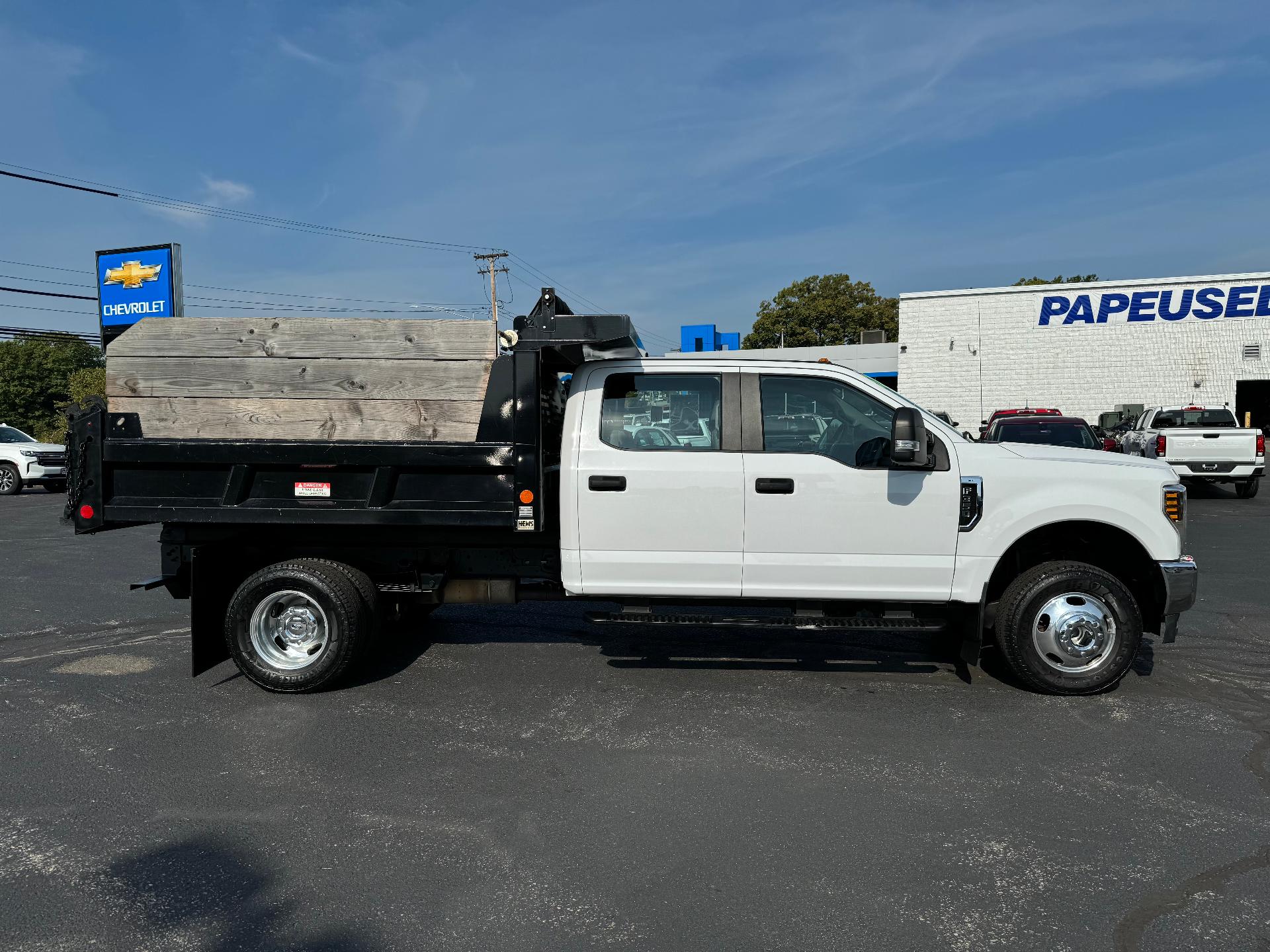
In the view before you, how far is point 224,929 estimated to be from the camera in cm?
292

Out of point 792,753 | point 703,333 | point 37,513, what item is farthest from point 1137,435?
point 703,333

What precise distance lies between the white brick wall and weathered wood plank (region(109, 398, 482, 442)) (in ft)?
97.1

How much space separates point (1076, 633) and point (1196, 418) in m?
15.6

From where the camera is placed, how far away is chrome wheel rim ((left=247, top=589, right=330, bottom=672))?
5363 millimetres

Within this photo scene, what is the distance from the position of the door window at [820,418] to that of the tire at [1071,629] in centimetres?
126

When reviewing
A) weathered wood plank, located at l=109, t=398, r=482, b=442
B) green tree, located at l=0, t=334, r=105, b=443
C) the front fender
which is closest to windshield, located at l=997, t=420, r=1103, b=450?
the front fender

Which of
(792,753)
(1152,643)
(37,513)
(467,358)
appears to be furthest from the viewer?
(37,513)

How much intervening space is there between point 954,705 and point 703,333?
1629 inches

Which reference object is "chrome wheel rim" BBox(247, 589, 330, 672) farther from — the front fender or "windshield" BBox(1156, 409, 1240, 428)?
"windshield" BBox(1156, 409, 1240, 428)

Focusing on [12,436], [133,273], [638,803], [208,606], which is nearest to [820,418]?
[638,803]

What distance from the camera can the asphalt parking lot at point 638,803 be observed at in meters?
2.97

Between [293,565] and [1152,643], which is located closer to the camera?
[293,565]

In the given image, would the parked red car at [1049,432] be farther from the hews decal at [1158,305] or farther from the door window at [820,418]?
the hews decal at [1158,305]

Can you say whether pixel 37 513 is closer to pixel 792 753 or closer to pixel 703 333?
pixel 792 753
